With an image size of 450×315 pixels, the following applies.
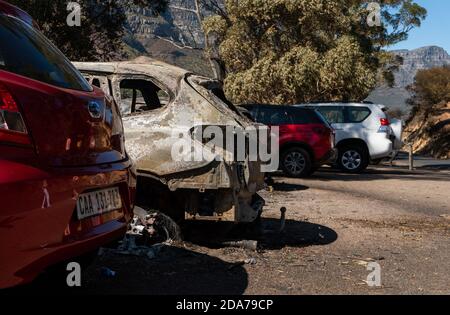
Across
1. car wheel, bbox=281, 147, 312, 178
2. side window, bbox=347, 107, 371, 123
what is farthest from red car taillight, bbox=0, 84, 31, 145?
side window, bbox=347, 107, 371, 123

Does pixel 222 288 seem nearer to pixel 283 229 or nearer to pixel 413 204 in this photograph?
pixel 283 229

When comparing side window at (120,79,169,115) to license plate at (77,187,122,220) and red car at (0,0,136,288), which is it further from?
license plate at (77,187,122,220)

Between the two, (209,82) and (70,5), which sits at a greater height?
(70,5)

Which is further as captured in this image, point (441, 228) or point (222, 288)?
point (441, 228)

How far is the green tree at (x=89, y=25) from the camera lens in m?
13.9

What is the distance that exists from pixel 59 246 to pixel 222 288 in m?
1.72

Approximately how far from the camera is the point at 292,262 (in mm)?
5320

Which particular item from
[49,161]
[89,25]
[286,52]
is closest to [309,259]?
[49,161]

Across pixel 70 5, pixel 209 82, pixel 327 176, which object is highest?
pixel 70 5

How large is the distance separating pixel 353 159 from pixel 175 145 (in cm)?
1110

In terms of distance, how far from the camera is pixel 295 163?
13.4m

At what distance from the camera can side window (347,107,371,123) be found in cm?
1539

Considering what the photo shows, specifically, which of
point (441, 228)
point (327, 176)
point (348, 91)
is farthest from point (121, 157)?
point (348, 91)

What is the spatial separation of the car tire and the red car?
1252 centimetres
